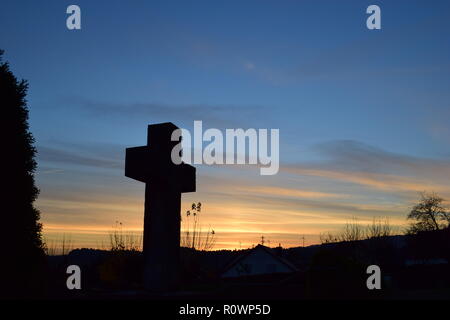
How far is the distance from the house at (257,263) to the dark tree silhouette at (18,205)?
37.9m

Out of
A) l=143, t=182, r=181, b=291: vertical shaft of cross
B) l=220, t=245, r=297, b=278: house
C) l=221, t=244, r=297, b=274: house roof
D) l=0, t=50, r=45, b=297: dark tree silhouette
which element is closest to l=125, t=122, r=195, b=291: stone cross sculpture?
l=143, t=182, r=181, b=291: vertical shaft of cross

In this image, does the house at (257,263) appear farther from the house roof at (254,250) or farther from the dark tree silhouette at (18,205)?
the dark tree silhouette at (18,205)

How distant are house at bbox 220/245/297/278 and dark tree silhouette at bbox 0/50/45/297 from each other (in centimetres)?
3790

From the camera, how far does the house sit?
156 feet

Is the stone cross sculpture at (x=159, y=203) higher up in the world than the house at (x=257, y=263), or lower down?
higher up

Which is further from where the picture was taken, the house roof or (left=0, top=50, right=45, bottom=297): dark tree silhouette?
the house roof

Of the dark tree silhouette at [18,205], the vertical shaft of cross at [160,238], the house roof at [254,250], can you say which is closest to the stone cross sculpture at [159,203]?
the vertical shaft of cross at [160,238]

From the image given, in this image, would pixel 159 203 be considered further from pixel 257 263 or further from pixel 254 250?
pixel 254 250

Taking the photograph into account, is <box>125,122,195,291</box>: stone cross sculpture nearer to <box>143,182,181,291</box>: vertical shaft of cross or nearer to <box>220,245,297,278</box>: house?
<box>143,182,181,291</box>: vertical shaft of cross

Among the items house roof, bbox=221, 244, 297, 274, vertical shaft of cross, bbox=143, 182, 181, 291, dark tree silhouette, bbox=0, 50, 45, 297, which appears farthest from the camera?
house roof, bbox=221, 244, 297, 274

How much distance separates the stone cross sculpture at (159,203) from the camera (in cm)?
897

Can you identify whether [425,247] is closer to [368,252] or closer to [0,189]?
[368,252]

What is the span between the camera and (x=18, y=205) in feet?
35.1
